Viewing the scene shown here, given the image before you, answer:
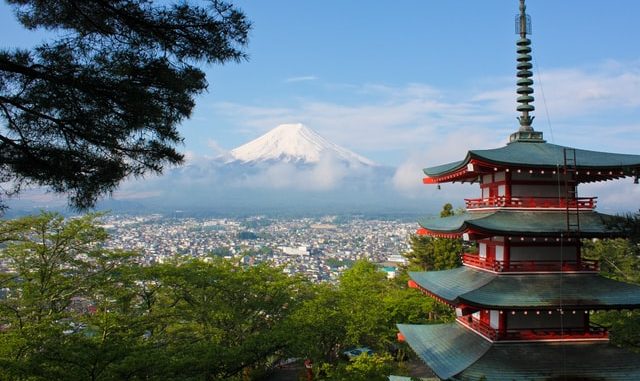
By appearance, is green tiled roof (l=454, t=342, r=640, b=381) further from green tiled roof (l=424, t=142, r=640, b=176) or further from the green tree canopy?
the green tree canopy

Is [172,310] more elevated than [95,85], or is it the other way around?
[95,85]

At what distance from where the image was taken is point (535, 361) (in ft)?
31.8

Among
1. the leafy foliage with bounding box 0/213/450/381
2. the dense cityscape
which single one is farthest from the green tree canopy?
the dense cityscape

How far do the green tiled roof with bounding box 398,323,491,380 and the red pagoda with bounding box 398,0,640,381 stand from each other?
0.11 ft

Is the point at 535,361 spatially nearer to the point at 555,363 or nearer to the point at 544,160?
the point at 555,363

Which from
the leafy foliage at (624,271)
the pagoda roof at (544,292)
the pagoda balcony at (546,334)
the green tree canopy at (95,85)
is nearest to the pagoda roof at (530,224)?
the leafy foliage at (624,271)

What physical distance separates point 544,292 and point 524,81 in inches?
224

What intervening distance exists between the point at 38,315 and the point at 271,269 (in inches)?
346

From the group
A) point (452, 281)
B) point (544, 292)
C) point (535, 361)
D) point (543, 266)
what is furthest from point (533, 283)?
point (452, 281)

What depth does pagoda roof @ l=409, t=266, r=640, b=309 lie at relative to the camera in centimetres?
975

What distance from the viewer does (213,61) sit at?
592 cm

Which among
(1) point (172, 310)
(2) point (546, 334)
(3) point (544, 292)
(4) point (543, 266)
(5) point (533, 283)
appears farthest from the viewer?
(1) point (172, 310)

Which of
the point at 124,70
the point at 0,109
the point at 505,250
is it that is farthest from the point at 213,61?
the point at 505,250

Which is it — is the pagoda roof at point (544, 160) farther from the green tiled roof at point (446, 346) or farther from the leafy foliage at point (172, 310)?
the leafy foliage at point (172, 310)
